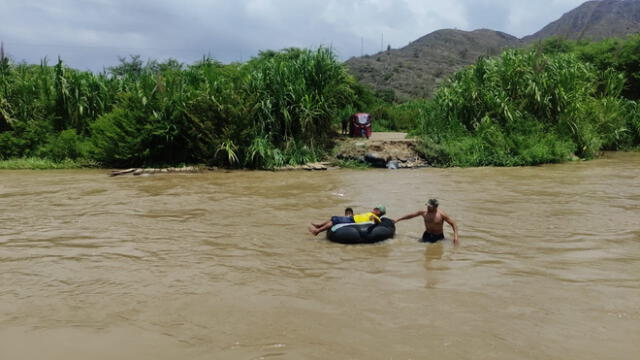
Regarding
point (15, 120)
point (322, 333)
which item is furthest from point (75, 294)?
point (15, 120)

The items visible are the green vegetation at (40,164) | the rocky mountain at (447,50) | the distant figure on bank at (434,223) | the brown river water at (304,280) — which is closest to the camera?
the brown river water at (304,280)

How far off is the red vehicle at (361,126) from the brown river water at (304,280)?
10.1 meters

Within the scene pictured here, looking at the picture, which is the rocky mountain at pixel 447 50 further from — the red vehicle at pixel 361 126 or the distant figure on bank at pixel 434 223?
the distant figure on bank at pixel 434 223

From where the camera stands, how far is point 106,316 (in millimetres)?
5746

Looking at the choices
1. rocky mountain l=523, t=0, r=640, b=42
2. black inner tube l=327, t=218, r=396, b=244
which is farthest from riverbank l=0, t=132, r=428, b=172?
rocky mountain l=523, t=0, r=640, b=42

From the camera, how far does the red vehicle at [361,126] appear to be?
2348 centimetres

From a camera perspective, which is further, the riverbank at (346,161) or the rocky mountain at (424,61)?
the rocky mountain at (424,61)

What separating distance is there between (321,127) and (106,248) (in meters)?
A: 12.7

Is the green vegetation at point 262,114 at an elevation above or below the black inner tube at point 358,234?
above

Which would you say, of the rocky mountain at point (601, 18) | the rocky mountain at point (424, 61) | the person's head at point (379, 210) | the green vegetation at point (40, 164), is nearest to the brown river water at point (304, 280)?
the person's head at point (379, 210)

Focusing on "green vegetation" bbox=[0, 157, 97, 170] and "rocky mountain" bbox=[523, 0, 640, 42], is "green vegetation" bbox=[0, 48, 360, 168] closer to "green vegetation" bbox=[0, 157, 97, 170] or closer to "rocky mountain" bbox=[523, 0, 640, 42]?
"green vegetation" bbox=[0, 157, 97, 170]

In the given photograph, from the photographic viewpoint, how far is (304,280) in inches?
278

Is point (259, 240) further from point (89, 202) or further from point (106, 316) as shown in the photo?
point (89, 202)

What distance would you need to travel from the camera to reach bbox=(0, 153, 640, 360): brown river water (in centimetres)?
511
